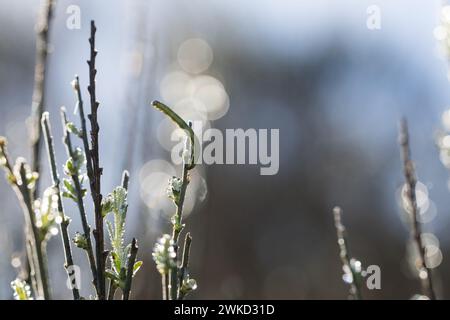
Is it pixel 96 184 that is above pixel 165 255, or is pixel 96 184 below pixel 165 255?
above

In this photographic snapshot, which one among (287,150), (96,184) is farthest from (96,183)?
(287,150)

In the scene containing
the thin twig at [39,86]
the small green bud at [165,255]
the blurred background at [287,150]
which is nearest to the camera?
the small green bud at [165,255]

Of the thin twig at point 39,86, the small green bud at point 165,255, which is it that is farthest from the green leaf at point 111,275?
the thin twig at point 39,86

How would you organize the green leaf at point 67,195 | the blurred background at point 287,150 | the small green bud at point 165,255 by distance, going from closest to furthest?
the small green bud at point 165,255 → the green leaf at point 67,195 → the blurred background at point 287,150

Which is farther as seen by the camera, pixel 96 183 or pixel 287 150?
pixel 287 150

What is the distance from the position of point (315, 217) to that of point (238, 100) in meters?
3.61

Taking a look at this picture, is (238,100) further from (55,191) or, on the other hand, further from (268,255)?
(55,191)

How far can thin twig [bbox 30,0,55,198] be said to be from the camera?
3.73ft

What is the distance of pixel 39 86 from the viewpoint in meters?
1.20

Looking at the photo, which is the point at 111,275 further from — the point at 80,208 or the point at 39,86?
the point at 39,86

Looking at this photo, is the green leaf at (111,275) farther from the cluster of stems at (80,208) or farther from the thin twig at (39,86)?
the thin twig at (39,86)

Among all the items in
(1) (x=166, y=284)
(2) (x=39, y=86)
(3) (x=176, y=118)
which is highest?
(2) (x=39, y=86)

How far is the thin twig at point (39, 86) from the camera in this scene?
3.73 ft
